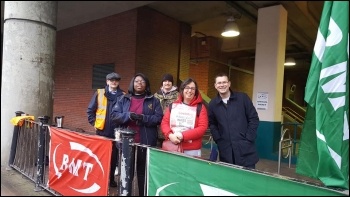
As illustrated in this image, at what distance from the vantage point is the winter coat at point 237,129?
3.23 m

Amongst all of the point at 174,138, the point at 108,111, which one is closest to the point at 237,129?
the point at 174,138

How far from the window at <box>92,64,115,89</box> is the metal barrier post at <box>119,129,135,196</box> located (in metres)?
6.81

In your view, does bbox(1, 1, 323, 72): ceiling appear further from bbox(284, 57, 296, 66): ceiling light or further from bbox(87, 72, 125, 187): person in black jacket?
bbox(87, 72, 125, 187): person in black jacket

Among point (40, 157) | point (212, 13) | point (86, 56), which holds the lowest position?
point (40, 157)

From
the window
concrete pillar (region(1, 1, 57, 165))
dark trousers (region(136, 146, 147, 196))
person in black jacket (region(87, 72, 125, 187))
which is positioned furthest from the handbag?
the window

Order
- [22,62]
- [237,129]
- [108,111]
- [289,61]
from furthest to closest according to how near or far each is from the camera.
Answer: [289,61] → [22,62] → [108,111] → [237,129]

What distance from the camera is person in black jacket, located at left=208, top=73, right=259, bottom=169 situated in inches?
127

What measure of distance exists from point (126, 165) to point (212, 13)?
22.3ft

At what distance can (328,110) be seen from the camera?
8.04 ft

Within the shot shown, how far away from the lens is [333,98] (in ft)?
8.02

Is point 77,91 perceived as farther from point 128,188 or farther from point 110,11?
point 128,188

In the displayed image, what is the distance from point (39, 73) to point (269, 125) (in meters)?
5.26

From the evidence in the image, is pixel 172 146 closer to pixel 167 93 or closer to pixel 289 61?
pixel 167 93

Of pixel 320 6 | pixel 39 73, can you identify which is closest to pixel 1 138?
pixel 39 73
